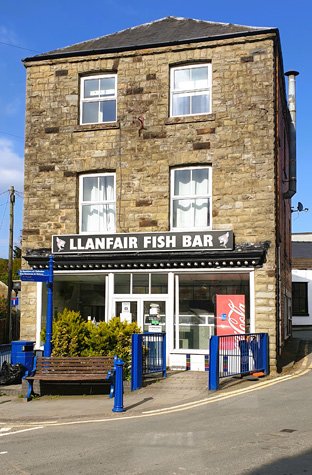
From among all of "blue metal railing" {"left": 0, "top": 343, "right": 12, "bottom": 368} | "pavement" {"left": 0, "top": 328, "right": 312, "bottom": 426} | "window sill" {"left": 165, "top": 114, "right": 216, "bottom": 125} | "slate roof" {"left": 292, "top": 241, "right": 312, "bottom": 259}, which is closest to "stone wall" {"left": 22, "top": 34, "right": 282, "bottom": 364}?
"window sill" {"left": 165, "top": 114, "right": 216, "bottom": 125}

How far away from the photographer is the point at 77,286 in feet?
59.0

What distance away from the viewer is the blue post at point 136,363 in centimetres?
1338

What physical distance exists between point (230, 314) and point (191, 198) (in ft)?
11.2

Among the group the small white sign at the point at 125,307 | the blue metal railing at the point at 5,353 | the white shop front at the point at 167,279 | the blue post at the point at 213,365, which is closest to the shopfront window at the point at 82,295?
the white shop front at the point at 167,279

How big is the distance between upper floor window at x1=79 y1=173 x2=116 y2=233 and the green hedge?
3732 millimetres

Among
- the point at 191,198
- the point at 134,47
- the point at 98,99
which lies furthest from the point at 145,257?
the point at 134,47

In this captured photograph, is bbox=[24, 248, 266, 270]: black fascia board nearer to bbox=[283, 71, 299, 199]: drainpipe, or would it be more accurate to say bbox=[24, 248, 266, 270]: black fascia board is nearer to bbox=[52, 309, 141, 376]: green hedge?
bbox=[52, 309, 141, 376]: green hedge

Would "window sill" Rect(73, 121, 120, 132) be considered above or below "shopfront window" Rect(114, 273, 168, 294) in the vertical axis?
above

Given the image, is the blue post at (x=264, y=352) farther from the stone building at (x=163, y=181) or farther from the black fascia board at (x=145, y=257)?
the black fascia board at (x=145, y=257)

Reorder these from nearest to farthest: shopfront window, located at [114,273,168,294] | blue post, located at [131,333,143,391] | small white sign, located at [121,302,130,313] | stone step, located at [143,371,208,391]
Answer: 1. blue post, located at [131,333,143,391]
2. stone step, located at [143,371,208,391]
3. shopfront window, located at [114,273,168,294]
4. small white sign, located at [121,302,130,313]

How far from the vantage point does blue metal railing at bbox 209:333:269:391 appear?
1294cm

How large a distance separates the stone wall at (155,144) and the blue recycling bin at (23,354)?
9.88 feet

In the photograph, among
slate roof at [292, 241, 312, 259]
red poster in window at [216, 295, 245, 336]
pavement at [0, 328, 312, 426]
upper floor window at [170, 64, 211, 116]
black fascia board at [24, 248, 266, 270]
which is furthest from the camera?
slate roof at [292, 241, 312, 259]

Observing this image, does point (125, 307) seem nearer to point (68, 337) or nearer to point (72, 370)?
point (68, 337)
